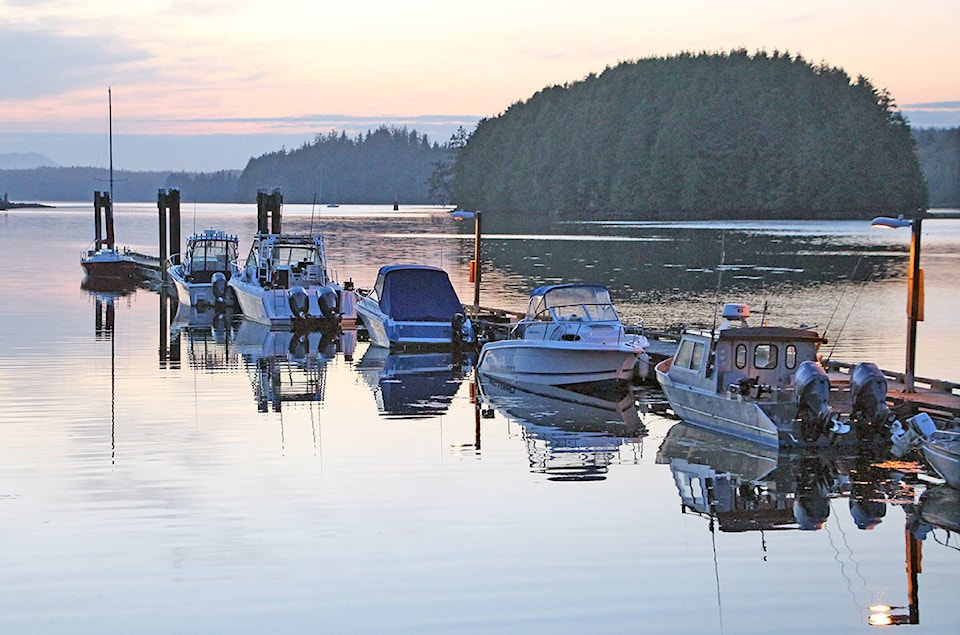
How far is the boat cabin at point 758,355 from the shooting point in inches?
811

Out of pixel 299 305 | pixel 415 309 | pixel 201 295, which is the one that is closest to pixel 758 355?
pixel 415 309

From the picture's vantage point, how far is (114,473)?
17984 millimetres

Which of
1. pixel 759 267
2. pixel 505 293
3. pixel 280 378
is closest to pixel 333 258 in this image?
pixel 759 267

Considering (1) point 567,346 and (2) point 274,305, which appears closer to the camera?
(1) point 567,346

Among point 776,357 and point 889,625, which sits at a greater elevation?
point 776,357

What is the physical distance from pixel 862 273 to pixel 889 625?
62.5 metres

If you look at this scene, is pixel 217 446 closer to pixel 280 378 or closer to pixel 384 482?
pixel 384 482

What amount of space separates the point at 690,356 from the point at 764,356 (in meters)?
1.38

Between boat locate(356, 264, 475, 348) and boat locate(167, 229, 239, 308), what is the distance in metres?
12.0

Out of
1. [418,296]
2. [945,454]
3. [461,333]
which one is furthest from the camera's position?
[418,296]

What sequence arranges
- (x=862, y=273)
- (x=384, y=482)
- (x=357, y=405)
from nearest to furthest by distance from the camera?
(x=384, y=482), (x=357, y=405), (x=862, y=273)

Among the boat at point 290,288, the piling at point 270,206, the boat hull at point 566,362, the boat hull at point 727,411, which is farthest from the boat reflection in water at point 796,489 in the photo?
the piling at point 270,206

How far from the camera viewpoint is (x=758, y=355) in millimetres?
20797

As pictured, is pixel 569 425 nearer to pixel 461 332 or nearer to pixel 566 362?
pixel 566 362
